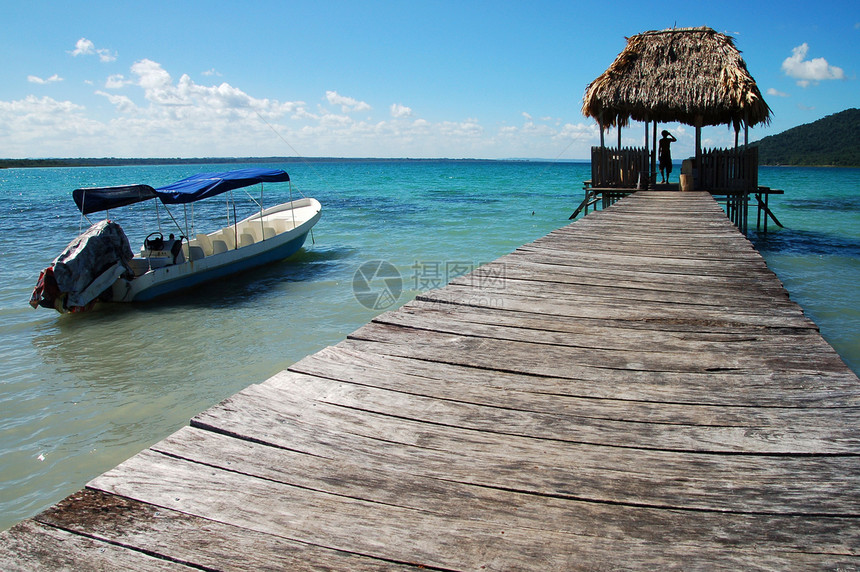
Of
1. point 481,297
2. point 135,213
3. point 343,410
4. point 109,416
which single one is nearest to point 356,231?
→ point 135,213

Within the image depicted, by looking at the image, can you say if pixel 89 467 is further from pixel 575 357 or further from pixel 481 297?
pixel 575 357

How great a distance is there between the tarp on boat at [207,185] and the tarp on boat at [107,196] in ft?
1.16

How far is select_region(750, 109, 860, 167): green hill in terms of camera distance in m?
98.6

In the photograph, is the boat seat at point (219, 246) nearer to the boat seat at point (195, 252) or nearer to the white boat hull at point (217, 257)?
the white boat hull at point (217, 257)

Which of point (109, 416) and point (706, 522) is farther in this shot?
point (109, 416)

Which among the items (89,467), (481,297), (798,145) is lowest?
(89,467)

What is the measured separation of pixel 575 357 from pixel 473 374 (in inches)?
21.4

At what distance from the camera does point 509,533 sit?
1.40 m

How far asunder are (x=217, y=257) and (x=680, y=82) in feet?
43.9

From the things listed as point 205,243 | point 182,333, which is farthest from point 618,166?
point 182,333

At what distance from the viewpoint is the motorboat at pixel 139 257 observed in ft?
33.0

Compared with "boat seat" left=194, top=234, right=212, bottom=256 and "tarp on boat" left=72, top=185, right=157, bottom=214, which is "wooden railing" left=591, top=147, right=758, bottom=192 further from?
"tarp on boat" left=72, top=185, right=157, bottom=214

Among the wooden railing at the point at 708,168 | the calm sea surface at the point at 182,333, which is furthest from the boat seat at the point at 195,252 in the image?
the wooden railing at the point at 708,168

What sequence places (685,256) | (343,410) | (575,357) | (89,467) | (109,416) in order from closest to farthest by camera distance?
(343,410)
(575,357)
(89,467)
(685,256)
(109,416)
